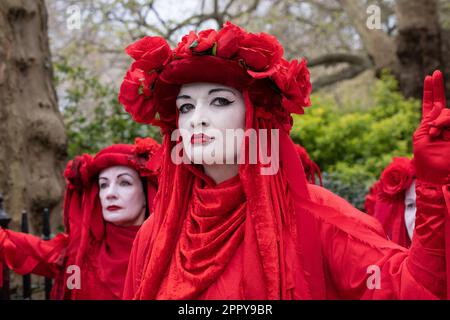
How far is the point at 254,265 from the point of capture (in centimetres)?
240

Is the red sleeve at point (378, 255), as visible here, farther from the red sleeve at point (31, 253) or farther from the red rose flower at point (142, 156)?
the red sleeve at point (31, 253)

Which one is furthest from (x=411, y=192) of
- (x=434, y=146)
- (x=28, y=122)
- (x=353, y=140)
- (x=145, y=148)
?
(x=353, y=140)

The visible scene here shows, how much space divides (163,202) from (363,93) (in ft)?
40.6

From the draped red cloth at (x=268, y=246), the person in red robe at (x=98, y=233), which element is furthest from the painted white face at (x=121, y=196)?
the draped red cloth at (x=268, y=246)

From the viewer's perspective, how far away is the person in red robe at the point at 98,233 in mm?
4207

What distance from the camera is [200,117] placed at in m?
2.61

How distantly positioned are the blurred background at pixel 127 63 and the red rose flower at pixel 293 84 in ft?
6.80

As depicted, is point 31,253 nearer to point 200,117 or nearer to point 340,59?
point 200,117

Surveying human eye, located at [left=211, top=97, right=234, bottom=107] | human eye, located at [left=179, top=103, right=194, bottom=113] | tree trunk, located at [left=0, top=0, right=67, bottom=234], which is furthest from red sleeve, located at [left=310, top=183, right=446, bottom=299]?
tree trunk, located at [left=0, top=0, right=67, bottom=234]

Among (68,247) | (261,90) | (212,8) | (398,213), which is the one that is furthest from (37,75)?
(212,8)

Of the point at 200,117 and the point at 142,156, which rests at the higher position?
the point at 142,156

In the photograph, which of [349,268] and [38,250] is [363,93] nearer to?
[38,250]

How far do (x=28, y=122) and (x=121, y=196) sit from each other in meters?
1.65

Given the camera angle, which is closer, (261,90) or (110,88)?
(261,90)
